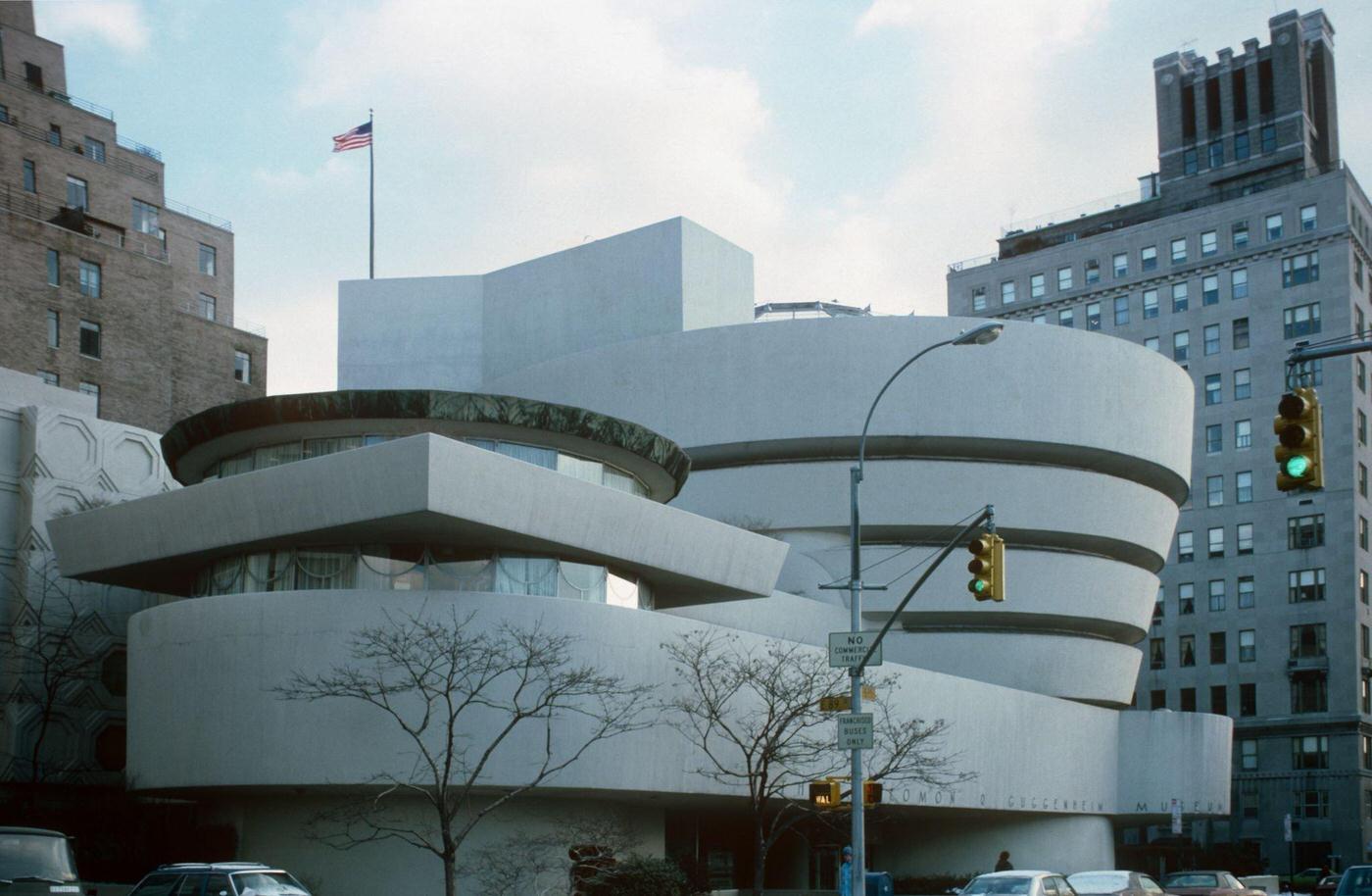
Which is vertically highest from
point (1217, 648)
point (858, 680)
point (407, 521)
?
point (407, 521)

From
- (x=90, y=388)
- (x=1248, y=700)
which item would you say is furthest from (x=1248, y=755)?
(x=90, y=388)

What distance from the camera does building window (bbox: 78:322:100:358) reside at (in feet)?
237

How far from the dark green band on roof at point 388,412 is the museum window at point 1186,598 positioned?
75.5m

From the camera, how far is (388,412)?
40281mm

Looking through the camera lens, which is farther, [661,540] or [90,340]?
[90,340]

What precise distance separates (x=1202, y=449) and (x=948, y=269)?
27.5 m

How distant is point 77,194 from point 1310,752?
260ft

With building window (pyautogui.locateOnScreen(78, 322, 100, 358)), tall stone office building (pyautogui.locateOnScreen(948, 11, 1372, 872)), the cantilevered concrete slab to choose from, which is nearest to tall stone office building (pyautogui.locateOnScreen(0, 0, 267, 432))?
building window (pyautogui.locateOnScreen(78, 322, 100, 358))

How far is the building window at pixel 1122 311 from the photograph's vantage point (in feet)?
376

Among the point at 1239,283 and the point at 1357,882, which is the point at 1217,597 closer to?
the point at 1239,283

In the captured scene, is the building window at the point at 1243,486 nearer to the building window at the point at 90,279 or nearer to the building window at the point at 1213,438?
the building window at the point at 1213,438

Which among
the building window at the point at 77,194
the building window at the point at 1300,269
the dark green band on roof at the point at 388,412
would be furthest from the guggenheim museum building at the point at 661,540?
the building window at the point at 1300,269

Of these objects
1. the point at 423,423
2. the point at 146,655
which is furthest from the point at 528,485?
the point at 146,655

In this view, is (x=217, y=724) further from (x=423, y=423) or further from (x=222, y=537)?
(x=423, y=423)
